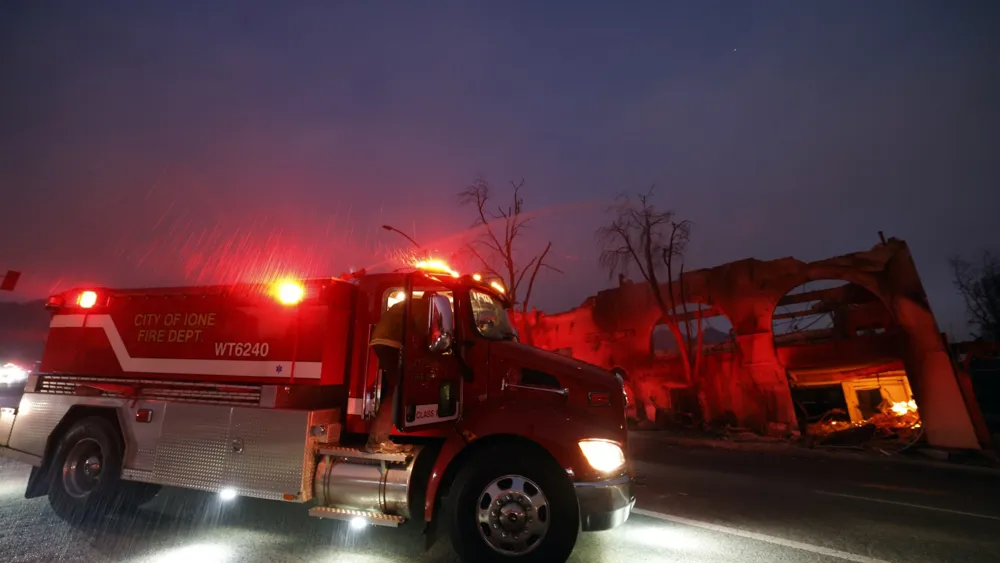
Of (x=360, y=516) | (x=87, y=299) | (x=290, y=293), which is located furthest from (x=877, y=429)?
(x=87, y=299)

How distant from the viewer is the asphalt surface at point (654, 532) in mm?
4355

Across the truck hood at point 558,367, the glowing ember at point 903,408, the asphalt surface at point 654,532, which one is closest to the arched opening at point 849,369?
the glowing ember at point 903,408

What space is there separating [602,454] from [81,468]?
256 inches

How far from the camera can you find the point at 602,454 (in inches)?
158

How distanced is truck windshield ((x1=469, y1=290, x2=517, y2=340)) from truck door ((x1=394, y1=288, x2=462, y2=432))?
0.38m

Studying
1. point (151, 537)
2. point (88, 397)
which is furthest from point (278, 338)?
point (88, 397)

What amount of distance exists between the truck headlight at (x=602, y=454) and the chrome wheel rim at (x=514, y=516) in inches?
20.5

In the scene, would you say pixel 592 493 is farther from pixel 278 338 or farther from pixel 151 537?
pixel 151 537

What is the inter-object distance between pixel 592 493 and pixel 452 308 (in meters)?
2.08

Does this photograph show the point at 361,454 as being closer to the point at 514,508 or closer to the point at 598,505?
the point at 514,508

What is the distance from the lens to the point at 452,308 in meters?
4.45

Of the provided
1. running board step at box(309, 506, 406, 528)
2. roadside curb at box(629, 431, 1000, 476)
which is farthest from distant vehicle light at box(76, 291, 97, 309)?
roadside curb at box(629, 431, 1000, 476)

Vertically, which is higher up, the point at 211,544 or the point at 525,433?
the point at 525,433

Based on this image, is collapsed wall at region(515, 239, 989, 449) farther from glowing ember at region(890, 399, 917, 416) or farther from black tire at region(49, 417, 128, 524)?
black tire at region(49, 417, 128, 524)
